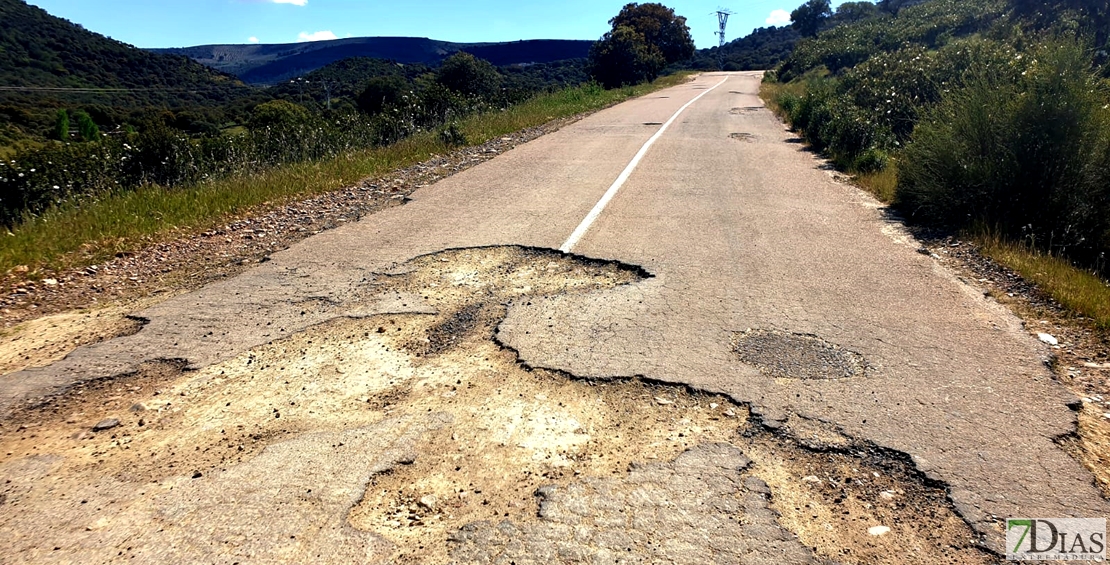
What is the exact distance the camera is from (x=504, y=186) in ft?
32.0

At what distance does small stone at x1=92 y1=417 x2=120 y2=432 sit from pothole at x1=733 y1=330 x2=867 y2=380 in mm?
3586

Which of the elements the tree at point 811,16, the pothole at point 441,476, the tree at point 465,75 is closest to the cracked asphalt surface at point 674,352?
the pothole at point 441,476

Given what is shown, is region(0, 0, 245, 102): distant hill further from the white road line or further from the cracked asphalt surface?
the cracked asphalt surface

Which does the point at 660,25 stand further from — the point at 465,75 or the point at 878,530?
the point at 878,530

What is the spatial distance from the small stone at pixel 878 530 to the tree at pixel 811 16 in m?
76.7

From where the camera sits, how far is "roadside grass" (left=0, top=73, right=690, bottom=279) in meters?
6.31

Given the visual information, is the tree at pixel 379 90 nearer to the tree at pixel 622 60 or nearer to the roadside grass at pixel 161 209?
the tree at pixel 622 60

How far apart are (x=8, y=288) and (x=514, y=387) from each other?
4713 mm

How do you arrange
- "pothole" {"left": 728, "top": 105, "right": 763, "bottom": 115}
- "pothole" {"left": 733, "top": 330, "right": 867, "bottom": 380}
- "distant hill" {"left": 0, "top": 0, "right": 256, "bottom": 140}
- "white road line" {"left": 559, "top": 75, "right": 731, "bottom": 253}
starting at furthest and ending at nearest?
"distant hill" {"left": 0, "top": 0, "right": 256, "bottom": 140} < "pothole" {"left": 728, "top": 105, "right": 763, "bottom": 115} < "white road line" {"left": 559, "top": 75, "right": 731, "bottom": 253} < "pothole" {"left": 733, "top": 330, "right": 867, "bottom": 380}

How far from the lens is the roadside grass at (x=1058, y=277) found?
15.9 ft

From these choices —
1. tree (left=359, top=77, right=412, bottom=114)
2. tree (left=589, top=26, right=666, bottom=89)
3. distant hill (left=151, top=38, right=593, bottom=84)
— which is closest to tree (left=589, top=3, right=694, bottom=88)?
tree (left=589, top=26, right=666, bottom=89)

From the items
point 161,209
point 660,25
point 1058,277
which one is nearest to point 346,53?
point 660,25

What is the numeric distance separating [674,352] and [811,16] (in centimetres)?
7643

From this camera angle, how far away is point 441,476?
9.87 ft
